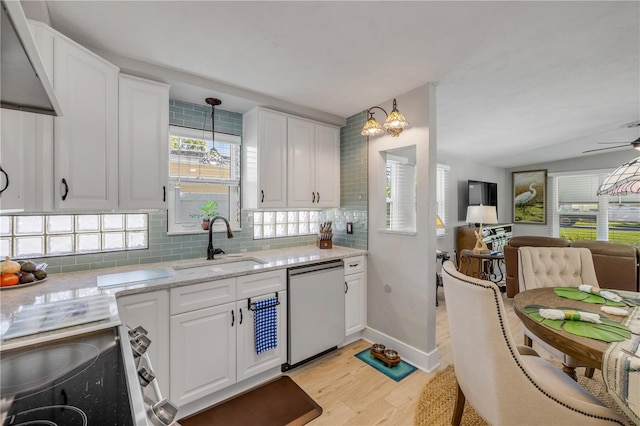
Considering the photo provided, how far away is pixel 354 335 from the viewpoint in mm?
2965

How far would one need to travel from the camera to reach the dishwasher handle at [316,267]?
2.39 metres

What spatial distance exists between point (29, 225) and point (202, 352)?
4.91 ft

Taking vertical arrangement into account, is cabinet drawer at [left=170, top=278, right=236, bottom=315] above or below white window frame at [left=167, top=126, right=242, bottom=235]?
below

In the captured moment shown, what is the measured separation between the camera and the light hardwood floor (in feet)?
6.19

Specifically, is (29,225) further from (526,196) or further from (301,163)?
(526,196)

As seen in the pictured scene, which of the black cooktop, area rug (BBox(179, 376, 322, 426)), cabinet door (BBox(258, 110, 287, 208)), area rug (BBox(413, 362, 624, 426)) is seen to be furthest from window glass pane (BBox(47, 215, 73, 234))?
area rug (BBox(413, 362, 624, 426))

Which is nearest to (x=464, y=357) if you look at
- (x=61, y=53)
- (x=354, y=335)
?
(x=354, y=335)

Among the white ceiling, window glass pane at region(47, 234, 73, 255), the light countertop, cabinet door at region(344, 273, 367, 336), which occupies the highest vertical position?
the white ceiling

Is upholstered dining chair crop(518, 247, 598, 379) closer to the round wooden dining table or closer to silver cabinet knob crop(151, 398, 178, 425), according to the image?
the round wooden dining table

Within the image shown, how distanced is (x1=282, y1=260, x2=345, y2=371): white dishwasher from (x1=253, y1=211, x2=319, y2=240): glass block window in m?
0.85

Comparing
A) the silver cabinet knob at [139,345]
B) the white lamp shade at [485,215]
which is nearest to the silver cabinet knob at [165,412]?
the silver cabinet knob at [139,345]

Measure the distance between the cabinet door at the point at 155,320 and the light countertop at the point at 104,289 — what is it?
62mm

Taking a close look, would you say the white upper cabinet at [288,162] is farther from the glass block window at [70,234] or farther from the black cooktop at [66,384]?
the black cooktop at [66,384]

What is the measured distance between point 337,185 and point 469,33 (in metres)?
1.92
